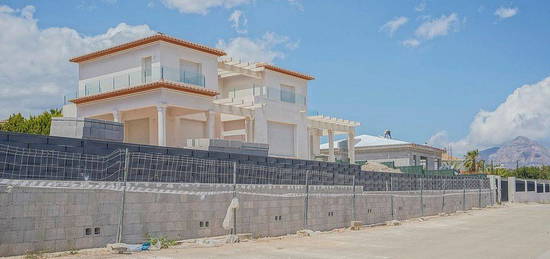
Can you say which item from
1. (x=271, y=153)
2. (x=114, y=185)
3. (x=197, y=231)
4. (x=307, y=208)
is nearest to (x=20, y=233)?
(x=114, y=185)

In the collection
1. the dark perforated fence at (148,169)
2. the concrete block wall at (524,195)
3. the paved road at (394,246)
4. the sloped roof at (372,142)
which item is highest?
the sloped roof at (372,142)

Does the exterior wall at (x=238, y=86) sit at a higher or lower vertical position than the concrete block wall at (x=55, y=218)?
higher

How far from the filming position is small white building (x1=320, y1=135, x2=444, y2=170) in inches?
2299

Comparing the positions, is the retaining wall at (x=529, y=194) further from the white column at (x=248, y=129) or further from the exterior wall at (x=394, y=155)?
the white column at (x=248, y=129)

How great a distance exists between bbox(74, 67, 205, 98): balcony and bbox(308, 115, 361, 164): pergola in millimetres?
12388

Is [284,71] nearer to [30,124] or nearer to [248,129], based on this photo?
[248,129]

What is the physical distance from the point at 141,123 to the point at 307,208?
21.2 metres

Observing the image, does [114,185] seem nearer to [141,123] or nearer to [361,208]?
[361,208]

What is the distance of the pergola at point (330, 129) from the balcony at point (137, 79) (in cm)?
1239

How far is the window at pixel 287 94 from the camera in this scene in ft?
137

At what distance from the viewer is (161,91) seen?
31.9 m

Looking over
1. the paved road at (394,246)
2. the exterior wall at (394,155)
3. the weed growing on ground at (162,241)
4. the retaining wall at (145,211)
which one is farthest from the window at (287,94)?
the weed growing on ground at (162,241)

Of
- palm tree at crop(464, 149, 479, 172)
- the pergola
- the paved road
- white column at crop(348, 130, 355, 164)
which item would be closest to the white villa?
the pergola

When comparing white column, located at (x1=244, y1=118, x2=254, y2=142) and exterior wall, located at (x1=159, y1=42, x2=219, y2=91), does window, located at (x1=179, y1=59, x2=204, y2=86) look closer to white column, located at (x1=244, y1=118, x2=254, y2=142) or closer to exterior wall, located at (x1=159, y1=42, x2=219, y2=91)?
exterior wall, located at (x1=159, y1=42, x2=219, y2=91)
